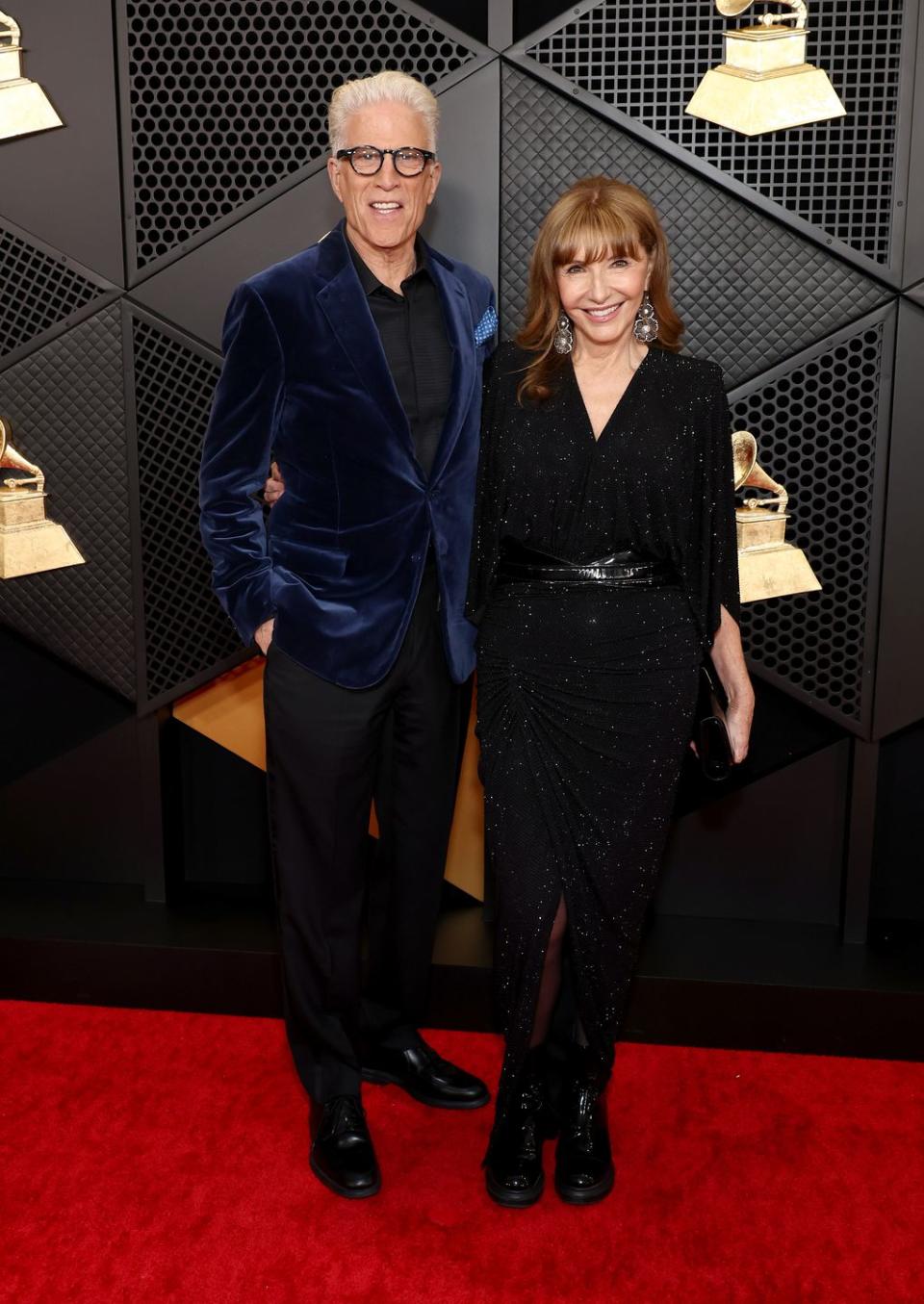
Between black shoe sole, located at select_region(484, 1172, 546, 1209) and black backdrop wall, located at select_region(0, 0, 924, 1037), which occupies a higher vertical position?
black backdrop wall, located at select_region(0, 0, 924, 1037)

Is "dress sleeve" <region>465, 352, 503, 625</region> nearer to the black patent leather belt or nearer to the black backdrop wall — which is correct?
the black patent leather belt

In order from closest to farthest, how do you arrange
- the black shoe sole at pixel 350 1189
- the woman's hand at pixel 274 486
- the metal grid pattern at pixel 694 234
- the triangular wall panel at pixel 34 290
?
the black shoe sole at pixel 350 1189 < the woman's hand at pixel 274 486 < the metal grid pattern at pixel 694 234 < the triangular wall panel at pixel 34 290

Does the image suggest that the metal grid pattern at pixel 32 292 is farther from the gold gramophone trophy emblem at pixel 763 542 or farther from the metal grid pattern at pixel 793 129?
the gold gramophone trophy emblem at pixel 763 542

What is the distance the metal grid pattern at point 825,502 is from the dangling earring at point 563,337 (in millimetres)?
790

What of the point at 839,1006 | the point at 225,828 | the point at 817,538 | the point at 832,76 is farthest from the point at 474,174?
the point at 839,1006

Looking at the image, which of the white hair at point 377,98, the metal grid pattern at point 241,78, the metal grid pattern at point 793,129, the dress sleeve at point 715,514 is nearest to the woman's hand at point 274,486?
the white hair at point 377,98

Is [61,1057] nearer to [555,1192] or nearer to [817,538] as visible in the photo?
[555,1192]

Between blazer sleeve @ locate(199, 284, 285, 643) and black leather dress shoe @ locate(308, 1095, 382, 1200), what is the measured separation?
3.04ft

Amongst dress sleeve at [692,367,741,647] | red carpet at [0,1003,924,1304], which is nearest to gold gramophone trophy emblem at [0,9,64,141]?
dress sleeve at [692,367,741,647]

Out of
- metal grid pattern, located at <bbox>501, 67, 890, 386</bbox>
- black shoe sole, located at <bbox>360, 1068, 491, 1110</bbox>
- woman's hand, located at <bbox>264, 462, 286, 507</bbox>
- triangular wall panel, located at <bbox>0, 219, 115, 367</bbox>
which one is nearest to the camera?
woman's hand, located at <bbox>264, 462, 286, 507</bbox>

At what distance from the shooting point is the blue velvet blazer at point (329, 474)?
2.29m

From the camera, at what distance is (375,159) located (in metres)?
2.25

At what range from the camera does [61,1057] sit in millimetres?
2920

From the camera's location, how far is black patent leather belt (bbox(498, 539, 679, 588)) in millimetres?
2264
